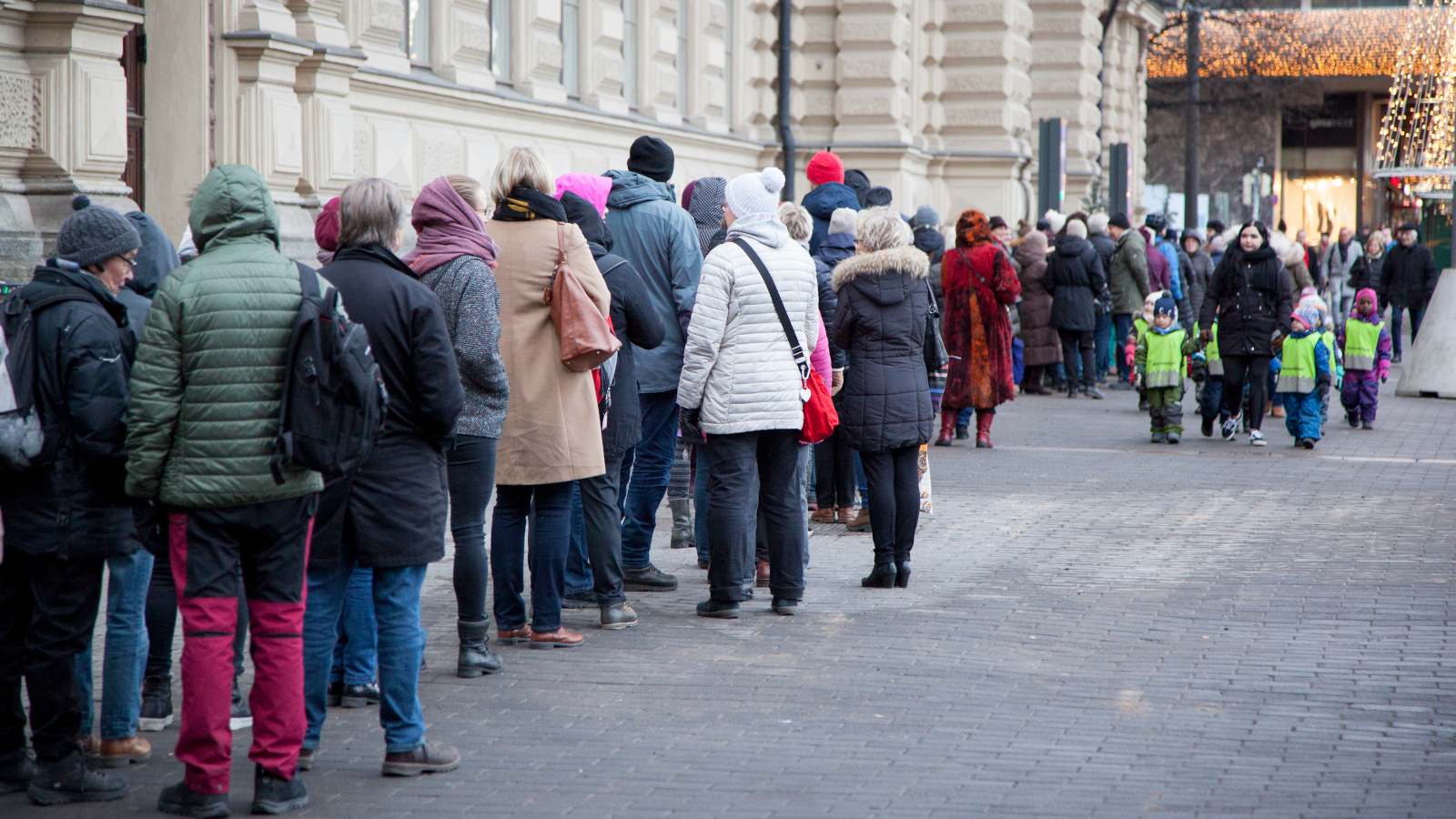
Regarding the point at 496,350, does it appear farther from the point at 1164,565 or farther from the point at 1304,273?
the point at 1304,273

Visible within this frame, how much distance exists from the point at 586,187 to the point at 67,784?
349 centimetres

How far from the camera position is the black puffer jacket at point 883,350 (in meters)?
7.98

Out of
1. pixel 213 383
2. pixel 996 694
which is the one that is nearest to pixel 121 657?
pixel 213 383

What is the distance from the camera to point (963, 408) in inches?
548

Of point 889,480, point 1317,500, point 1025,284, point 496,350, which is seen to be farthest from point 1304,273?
point 496,350

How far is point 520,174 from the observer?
644cm

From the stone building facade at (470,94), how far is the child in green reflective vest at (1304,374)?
262 inches

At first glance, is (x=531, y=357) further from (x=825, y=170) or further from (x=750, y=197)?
(x=825, y=170)

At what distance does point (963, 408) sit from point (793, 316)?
6.88m

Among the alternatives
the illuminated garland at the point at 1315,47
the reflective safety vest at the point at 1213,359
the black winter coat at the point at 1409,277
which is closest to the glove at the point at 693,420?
the reflective safety vest at the point at 1213,359

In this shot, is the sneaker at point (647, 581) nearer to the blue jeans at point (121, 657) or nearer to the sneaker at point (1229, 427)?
the blue jeans at point (121, 657)

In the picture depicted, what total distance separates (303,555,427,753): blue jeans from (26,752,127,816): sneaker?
23.2 inches

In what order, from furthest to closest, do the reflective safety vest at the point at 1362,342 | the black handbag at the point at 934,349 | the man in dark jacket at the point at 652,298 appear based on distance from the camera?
the reflective safety vest at the point at 1362,342 → the black handbag at the point at 934,349 → the man in dark jacket at the point at 652,298

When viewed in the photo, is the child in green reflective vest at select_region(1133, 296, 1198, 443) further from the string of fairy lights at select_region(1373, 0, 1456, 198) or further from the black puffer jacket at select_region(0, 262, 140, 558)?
the black puffer jacket at select_region(0, 262, 140, 558)
